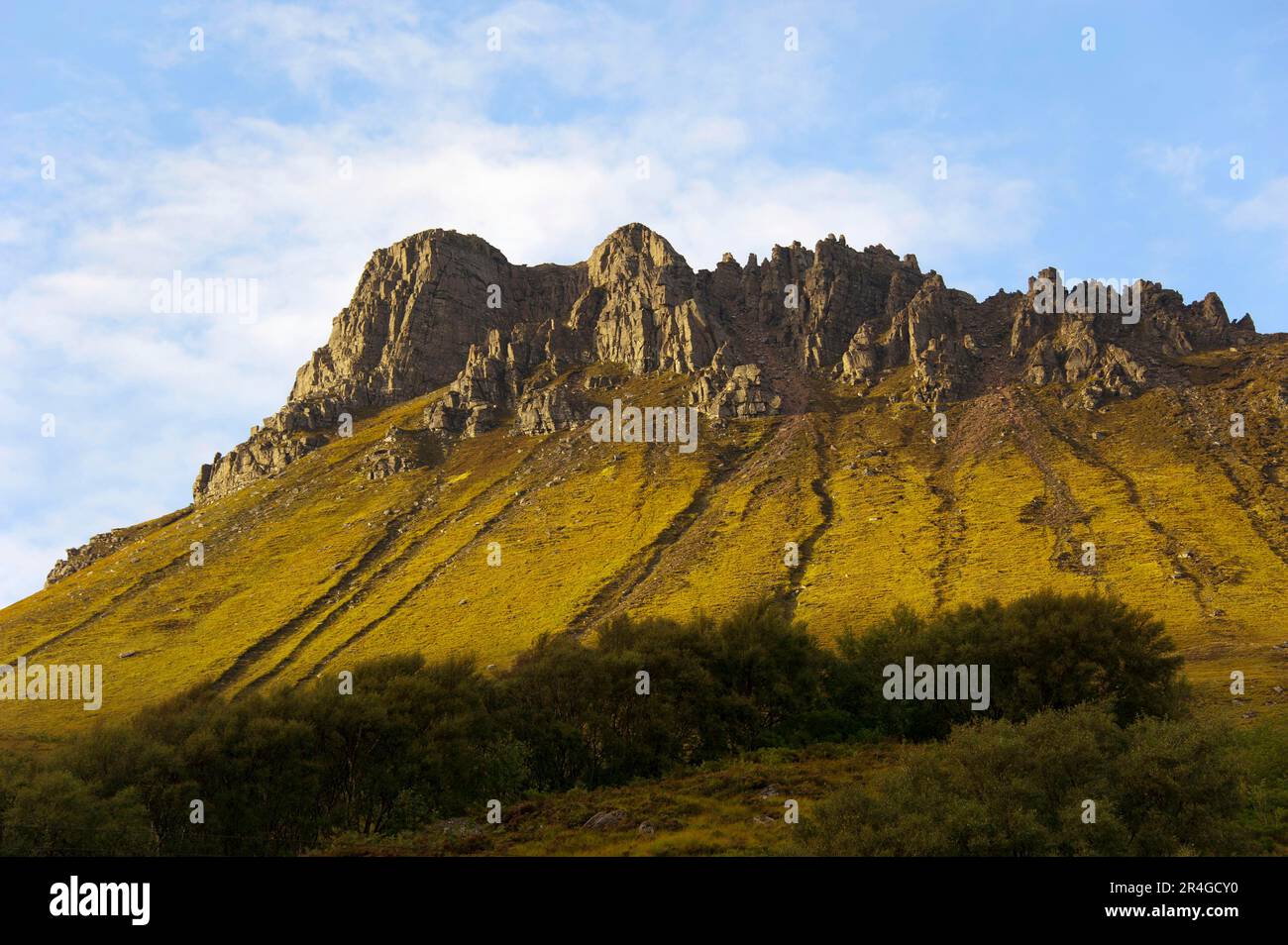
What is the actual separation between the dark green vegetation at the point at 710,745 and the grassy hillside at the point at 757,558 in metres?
36.1

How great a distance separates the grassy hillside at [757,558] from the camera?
431ft

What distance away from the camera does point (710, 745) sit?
73.2 meters

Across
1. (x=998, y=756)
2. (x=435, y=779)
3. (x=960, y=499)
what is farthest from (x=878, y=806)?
(x=960, y=499)

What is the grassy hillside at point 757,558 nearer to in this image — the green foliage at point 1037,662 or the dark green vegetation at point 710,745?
the green foliage at point 1037,662

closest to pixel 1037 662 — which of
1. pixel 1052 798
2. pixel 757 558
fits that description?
pixel 1052 798

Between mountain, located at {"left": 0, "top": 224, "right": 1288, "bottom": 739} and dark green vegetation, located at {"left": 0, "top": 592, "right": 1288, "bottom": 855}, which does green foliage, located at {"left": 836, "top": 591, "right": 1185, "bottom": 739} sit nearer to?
dark green vegetation, located at {"left": 0, "top": 592, "right": 1288, "bottom": 855}

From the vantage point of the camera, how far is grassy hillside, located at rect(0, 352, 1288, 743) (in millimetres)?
131500

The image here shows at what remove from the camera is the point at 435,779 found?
61.6 metres

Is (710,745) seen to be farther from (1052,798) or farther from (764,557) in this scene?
(764,557)

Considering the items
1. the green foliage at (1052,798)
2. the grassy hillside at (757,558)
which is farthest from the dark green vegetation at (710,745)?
the grassy hillside at (757,558)
